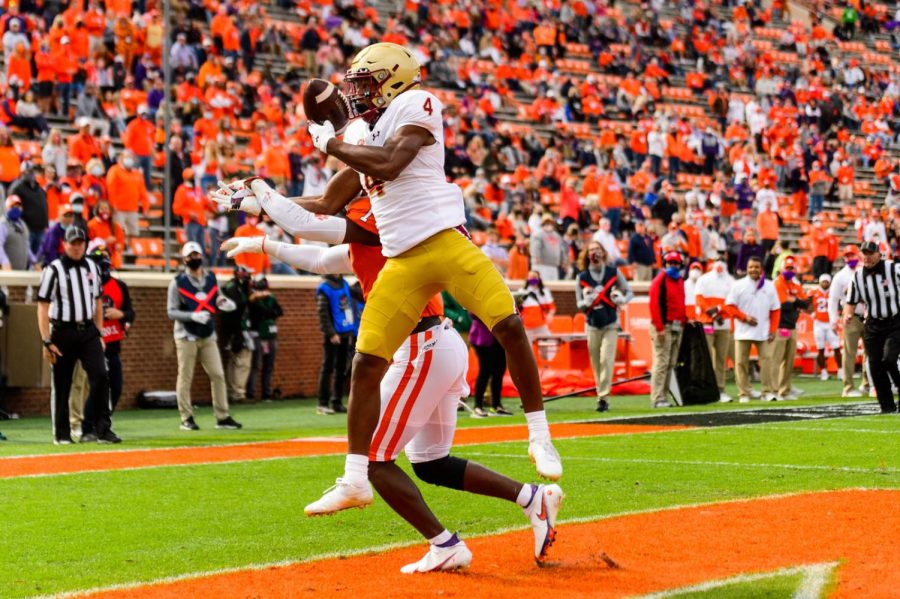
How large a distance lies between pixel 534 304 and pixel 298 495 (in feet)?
32.8

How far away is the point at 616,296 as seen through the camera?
16.7 m

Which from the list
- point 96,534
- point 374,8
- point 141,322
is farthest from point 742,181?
point 96,534

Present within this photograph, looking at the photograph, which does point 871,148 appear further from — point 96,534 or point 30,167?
point 96,534

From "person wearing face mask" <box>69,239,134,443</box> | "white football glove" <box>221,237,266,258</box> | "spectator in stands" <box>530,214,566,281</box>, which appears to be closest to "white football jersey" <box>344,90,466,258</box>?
"white football glove" <box>221,237,266,258</box>

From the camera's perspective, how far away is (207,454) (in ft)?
38.2

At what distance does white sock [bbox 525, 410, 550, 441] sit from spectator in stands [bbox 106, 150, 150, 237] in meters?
14.2

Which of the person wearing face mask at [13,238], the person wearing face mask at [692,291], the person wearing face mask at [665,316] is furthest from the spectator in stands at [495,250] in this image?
the person wearing face mask at [13,238]

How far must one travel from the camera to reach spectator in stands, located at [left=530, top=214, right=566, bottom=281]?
22.6 metres

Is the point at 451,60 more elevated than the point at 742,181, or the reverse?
the point at 451,60

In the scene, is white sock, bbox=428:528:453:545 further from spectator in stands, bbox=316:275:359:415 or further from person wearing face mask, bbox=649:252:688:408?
person wearing face mask, bbox=649:252:688:408

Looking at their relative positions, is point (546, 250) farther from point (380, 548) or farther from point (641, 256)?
point (380, 548)

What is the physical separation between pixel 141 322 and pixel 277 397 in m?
2.59

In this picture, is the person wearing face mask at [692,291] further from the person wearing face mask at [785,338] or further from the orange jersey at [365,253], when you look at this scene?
the orange jersey at [365,253]

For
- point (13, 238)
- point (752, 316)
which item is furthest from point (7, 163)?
point (752, 316)
